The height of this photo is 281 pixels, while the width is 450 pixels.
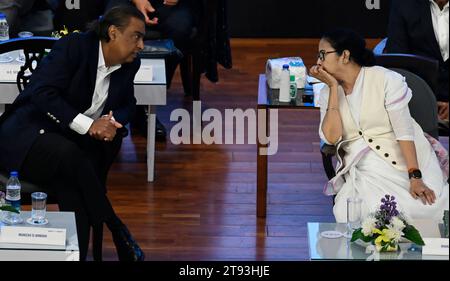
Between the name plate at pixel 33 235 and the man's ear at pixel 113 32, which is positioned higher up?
the man's ear at pixel 113 32

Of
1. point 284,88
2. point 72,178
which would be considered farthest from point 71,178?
point 284,88

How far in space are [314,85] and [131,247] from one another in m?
1.32

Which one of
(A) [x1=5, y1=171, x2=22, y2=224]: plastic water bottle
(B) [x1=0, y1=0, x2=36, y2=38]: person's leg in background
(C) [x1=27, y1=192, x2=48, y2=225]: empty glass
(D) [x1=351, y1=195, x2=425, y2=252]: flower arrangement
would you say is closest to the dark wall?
(B) [x1=0, y1=0, x2=36, y2=38]: person's leg in background

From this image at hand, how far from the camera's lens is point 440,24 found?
5887 mm

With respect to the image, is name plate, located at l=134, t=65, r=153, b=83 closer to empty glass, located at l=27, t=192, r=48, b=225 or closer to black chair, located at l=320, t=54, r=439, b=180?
black chair, located at l=320, t=54, r=439, b=180

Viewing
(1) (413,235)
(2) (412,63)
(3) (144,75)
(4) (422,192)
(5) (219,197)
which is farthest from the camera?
(5) (219,197)

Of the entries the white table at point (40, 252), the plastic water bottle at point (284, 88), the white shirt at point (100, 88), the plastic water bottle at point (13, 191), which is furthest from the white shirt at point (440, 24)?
the white table at point (40, 252)

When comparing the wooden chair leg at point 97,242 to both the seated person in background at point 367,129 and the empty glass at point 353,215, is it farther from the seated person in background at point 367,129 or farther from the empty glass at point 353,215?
the empty glass at point 353,215

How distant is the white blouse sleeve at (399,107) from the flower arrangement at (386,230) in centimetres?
83

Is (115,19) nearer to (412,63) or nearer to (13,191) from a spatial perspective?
(13,191)

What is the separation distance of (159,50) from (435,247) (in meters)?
3.10

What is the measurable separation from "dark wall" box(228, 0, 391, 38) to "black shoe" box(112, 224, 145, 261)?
173 inches

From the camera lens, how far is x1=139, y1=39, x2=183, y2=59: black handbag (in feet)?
21.2

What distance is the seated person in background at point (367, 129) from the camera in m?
4.72
